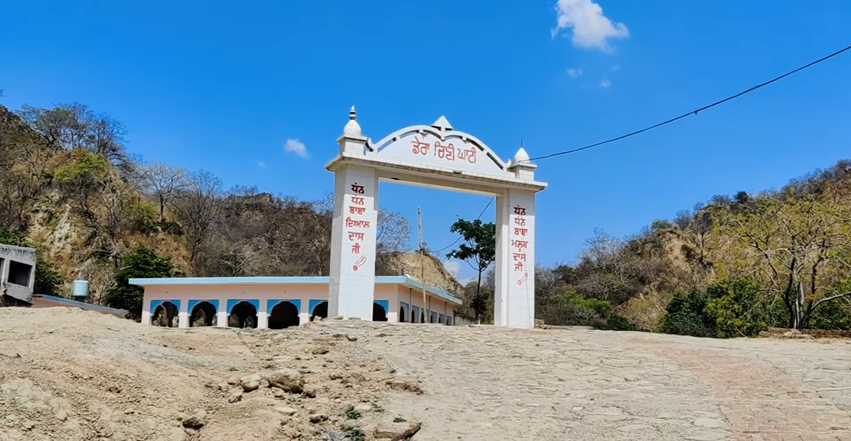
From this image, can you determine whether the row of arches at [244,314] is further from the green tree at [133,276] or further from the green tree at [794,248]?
the green tree at [794,248]

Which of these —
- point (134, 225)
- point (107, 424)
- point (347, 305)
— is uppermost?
point (134, 225)

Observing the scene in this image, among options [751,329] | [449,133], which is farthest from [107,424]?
[751,329]

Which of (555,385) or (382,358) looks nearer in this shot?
(555,385)

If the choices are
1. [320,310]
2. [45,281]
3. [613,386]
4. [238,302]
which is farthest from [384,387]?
[45,281]

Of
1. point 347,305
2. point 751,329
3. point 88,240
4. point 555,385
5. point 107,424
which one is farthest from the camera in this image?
point 88,240

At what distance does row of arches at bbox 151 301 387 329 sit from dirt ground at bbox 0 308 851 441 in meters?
13.4

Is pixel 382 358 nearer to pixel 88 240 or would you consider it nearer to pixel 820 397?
pixel 820 397

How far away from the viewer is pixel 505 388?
438 inches

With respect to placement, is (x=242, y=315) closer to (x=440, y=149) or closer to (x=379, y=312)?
(x=379, y=312)

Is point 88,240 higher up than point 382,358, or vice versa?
point 88,240

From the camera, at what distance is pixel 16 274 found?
2931 cm

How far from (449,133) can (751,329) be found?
15211mm

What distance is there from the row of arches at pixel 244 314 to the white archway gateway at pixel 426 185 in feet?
25.9

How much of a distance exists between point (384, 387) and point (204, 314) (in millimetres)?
25157
